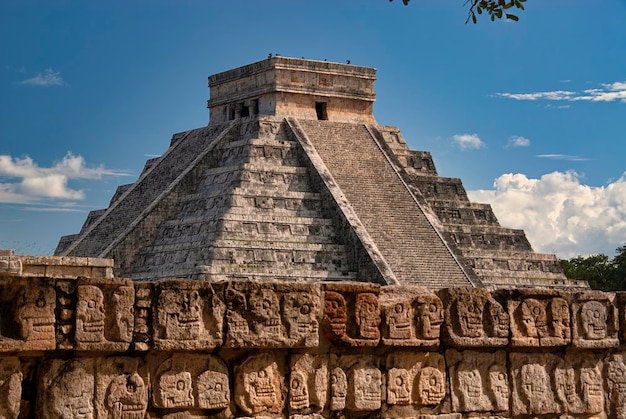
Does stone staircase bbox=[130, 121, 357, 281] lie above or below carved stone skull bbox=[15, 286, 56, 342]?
above

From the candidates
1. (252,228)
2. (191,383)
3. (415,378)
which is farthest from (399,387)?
(252,228)

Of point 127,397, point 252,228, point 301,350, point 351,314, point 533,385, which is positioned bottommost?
point 127,397

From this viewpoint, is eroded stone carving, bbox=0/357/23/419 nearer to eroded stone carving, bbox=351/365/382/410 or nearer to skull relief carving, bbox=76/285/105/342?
skull relief carving, bbox=76/285/105/342

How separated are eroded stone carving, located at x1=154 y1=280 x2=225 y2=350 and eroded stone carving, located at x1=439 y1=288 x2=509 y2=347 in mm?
1936

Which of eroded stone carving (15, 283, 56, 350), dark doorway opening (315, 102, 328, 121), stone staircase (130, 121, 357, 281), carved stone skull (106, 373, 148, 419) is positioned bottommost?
carved stone skull (106, 373, 148, 419)

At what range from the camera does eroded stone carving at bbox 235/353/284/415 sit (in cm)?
841

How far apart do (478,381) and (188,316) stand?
8.44ft

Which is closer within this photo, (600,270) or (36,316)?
(36,316)

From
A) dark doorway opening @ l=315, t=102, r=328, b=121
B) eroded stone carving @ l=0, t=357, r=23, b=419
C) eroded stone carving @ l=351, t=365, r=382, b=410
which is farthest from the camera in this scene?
dark doorway opening @ l=315, t=102, r=328, b=121

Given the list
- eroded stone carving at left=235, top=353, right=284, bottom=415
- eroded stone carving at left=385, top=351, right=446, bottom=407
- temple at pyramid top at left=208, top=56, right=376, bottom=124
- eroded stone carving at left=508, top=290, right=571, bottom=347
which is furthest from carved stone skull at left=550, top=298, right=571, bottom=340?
temple at pyramid top at left=208, top=56, right=376, bottom=124

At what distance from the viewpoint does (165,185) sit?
138 feet

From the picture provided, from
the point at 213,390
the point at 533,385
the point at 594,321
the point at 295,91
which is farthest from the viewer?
the point at 295,91

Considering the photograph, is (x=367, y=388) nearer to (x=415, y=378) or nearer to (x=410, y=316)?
(x=415, y=378)

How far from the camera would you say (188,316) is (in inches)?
320
